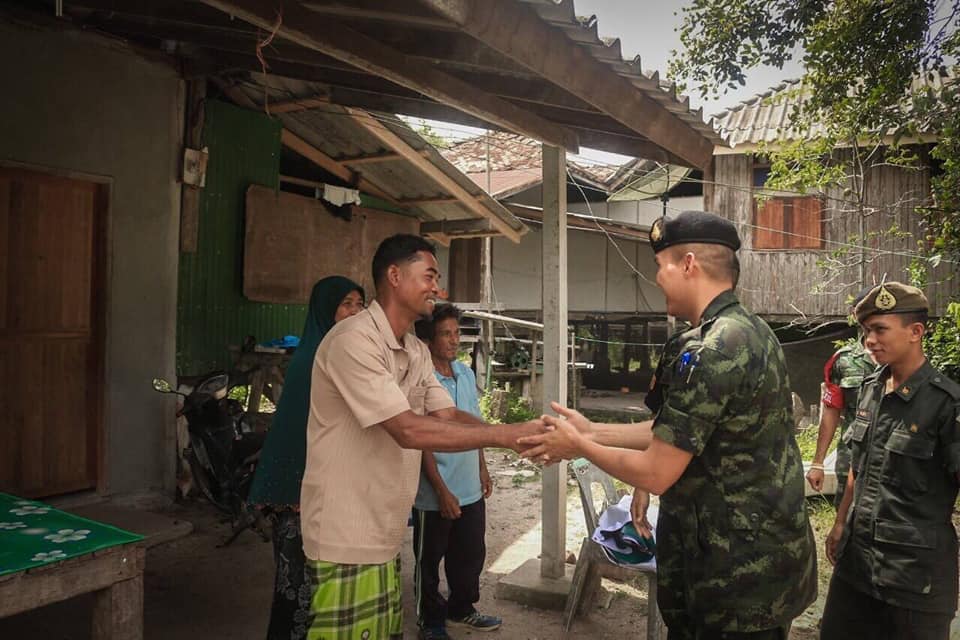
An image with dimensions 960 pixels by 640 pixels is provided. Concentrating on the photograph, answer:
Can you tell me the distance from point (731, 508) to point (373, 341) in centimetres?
134

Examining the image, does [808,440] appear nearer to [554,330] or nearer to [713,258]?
[554,330]

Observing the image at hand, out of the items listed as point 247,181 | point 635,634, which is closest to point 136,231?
point 247,181

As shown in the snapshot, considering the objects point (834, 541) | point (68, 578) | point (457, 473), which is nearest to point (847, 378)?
point (834, 541)

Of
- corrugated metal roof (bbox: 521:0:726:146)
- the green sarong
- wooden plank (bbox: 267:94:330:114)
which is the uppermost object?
wooden plank (bbox: 267:94:330:114)

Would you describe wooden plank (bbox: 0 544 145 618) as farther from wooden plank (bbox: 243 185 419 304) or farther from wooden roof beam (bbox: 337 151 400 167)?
wooden roof beam (bbox: 337 151 400 167)

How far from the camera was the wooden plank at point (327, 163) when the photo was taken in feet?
25.3

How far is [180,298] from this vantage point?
6203 mm

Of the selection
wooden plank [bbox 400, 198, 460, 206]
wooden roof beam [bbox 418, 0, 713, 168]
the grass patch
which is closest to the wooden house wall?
the grass patch

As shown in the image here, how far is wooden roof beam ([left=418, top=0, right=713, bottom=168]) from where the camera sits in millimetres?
2656

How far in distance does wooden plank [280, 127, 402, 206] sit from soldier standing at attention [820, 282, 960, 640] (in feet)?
20.4

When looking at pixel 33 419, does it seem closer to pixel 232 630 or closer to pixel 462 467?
pixel 232 630

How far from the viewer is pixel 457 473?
414 cm

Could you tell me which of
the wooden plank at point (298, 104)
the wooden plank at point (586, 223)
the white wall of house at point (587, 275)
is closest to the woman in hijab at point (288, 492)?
the wooden plank at point (298, 104)

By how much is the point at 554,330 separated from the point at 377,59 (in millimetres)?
2058
